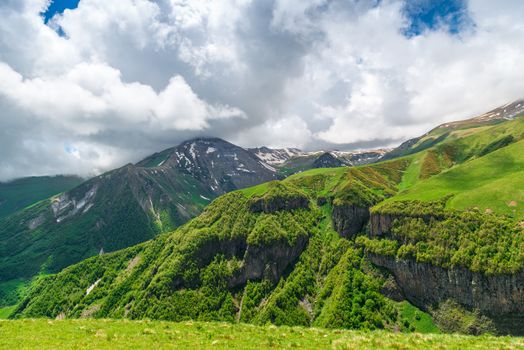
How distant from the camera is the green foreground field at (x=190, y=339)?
25.5 m

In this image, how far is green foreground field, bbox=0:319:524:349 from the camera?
25.5m

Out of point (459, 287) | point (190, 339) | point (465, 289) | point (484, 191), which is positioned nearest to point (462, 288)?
point (459, 287)

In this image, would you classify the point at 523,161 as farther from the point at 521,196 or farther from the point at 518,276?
the point at 518,276

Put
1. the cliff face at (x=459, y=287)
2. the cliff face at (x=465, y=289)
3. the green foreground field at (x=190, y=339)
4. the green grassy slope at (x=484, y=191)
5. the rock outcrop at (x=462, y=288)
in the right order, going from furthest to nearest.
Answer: the green grassy slope at (x=484, y=191)
the cliff face at (x=459, y=287)
the rock outcrop at (x=462, y=288)
the cliff face at (x=465, y=289)
the green foreground field at (x=190, y=339)

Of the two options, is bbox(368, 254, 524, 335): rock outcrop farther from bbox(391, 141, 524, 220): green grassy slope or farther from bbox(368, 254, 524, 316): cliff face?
bbox(391, 141, 524, 220): green grassy slope

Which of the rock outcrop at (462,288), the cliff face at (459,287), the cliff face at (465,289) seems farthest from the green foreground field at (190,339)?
the cliff face at (465,289)

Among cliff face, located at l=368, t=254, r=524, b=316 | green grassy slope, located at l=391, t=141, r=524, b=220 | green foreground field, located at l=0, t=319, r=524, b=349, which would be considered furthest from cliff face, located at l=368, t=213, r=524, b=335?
green foreground field, located at l=0, t=319, r=524, b=349

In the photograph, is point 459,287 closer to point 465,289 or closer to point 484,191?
point 465,289

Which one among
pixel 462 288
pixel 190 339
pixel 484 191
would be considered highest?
pixel 190 339

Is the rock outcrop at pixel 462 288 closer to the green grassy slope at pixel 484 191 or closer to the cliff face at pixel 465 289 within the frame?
the cliff face at pixel 465 289

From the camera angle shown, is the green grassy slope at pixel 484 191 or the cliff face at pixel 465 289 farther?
the green grassy slope at pixel 484 191

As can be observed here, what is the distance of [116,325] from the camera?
111 ft

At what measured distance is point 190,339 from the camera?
27594 mm

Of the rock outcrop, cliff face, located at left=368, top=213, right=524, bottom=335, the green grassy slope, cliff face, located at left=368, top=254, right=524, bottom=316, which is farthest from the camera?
the green grassy slope
